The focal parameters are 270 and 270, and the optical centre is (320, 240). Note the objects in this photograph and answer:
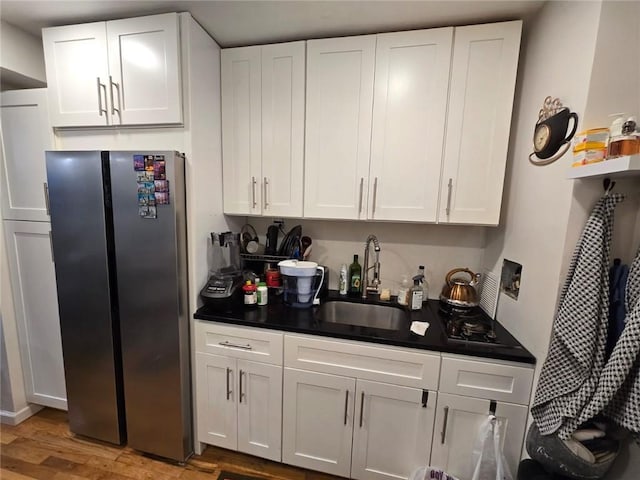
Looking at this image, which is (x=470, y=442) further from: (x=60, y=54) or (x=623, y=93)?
(x=60, y=54)

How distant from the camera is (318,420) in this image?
4.60 ft

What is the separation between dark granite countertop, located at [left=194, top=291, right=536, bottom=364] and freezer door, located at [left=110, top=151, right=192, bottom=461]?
0.21 m

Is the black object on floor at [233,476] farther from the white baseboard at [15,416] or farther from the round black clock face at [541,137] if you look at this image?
the round black clock face at [541,137]

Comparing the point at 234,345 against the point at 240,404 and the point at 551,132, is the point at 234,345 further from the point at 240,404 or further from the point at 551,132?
the point at 551,132

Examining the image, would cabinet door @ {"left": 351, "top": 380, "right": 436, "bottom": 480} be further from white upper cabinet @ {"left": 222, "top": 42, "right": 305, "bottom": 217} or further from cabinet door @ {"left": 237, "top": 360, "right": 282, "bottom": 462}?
white upper cabinet @ {"left": 222, "top": 42, "right": 305, "bottom": 217}

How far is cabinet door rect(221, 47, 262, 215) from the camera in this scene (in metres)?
1.56

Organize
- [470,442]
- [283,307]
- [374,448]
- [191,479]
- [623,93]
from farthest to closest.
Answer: [283,307], [191,479], [374,448], [470,442], [623,93]

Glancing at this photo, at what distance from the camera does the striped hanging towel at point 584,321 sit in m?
0.89

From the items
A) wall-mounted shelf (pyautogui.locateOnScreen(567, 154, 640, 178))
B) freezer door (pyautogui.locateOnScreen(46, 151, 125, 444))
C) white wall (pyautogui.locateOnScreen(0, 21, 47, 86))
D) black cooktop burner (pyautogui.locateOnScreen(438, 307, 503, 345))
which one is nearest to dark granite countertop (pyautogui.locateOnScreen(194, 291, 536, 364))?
black cooktop burner (pyautogui.locateOnScreen(438, 307, 503, 345))

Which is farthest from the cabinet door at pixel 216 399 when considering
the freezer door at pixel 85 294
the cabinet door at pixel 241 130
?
the cabinet door at pixel 241 130

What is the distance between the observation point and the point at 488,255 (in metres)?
1.64

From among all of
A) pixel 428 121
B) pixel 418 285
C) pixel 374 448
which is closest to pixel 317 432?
pixel 374 448

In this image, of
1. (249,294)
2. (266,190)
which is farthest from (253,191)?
(249,294)

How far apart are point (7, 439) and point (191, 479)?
128cm
